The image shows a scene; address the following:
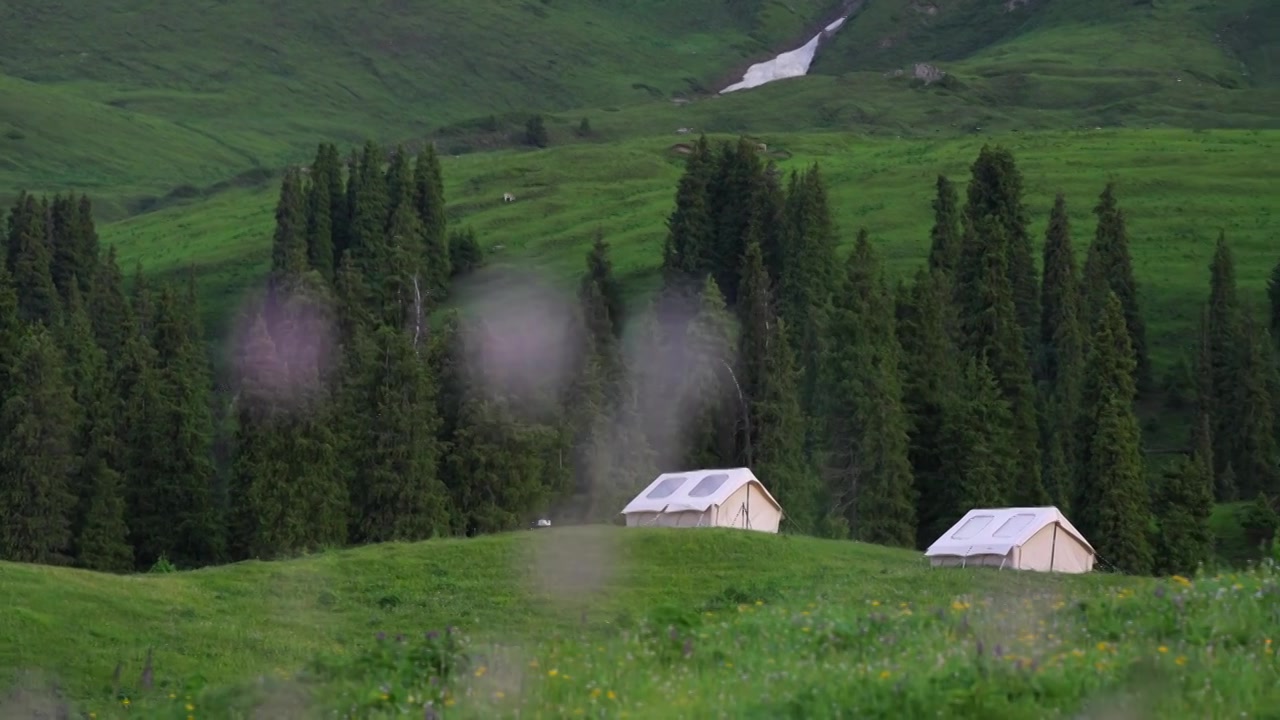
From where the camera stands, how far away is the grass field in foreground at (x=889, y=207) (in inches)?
5349

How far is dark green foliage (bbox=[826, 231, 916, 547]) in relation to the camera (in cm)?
8125

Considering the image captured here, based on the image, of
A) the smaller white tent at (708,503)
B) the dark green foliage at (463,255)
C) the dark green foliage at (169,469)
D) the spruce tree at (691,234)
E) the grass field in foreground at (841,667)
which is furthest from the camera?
the dark green foliage at (463,255)

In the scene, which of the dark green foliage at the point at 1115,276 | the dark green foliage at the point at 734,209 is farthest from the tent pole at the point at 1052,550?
the dark green foliage at the point at 734,209

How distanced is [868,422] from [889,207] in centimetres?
7065

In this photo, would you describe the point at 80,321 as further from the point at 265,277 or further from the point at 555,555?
the point at 555,555

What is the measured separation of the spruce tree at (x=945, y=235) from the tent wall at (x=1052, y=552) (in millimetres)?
52900

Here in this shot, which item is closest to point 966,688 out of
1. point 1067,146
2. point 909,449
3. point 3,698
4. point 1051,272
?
point 3,698

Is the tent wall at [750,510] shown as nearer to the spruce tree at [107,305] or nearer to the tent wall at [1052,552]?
the tent wall at [1052,552]

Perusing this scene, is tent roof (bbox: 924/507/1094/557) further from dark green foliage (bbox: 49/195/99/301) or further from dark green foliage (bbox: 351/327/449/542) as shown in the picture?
dark green foliage (bbox: 49/195/99/301)

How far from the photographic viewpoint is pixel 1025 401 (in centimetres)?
8888

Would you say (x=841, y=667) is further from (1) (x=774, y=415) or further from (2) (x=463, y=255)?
(2) (x=463, y=255)

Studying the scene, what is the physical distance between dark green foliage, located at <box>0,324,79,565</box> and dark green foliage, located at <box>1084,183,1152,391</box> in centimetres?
6099

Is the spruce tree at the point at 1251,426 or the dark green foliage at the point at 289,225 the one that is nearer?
the spruce tree at the point at 1251,426

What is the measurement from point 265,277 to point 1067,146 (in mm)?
77369
